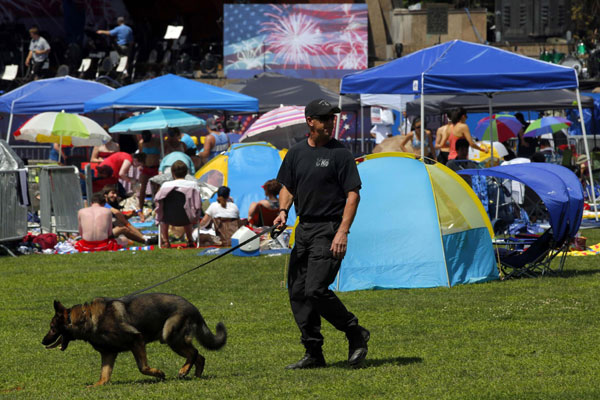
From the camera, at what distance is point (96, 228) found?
52.4 feet

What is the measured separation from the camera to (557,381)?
6.82 meters

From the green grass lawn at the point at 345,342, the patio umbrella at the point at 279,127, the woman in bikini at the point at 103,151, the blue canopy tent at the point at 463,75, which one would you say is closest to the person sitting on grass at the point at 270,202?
the blue canopy tent at the point at 463,75

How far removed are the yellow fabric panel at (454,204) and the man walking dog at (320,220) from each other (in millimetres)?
4669

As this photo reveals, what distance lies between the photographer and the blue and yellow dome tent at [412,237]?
1173cm

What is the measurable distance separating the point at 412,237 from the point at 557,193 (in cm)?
171

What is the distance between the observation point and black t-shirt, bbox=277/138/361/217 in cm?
722

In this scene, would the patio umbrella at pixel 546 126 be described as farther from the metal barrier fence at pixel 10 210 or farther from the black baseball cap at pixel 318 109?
the black baseball cap at pixel 318 109

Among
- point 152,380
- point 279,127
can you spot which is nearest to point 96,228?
point 279,127

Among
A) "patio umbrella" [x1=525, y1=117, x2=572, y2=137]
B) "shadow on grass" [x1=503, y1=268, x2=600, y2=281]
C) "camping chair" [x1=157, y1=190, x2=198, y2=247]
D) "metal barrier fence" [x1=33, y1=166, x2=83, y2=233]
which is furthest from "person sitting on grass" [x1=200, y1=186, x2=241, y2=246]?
"patio umbrella" [x1=525, y1=117, x2=572, y2=137]

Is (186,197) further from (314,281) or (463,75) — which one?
(314,281)

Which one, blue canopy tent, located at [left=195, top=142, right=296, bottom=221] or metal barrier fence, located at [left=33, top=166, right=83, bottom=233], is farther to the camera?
blue canopy tent, located at [left=195, top=142, right=296, bottom=221]

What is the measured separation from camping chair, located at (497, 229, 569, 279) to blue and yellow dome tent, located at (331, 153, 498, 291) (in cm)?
37

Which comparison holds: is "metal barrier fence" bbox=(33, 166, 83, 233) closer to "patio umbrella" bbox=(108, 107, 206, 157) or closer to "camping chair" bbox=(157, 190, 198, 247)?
"camping chair" bbox=(157, 190, 198, 247)

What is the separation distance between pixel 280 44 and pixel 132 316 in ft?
91.1
